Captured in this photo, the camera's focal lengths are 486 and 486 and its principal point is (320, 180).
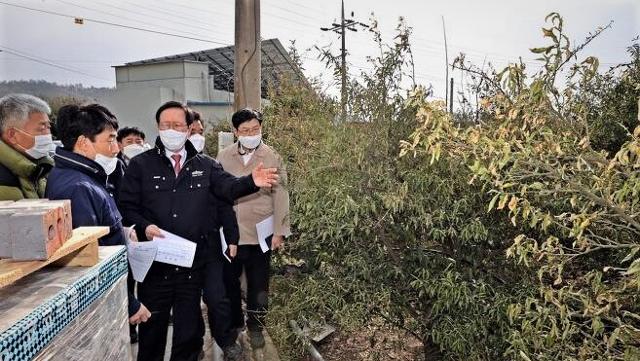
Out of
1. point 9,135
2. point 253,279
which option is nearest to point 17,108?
point 9,135

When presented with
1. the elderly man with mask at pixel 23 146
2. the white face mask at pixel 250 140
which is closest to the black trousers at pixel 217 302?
the white face mask at pixel 250 140

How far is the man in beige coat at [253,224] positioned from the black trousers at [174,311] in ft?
1.73

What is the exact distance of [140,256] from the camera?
2.94m

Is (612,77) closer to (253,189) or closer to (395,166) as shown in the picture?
(395,166)

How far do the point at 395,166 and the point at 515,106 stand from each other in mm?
846

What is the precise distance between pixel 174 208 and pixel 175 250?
0.27 metres

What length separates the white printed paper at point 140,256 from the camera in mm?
2922

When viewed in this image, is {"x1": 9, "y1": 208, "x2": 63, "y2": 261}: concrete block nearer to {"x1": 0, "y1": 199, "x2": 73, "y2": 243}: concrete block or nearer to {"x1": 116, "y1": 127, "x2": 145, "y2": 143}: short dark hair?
{"x1": 0, "y1": 199, "x2": 73, "y2": 243}: concrete block

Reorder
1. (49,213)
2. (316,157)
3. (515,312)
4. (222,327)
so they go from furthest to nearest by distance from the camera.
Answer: (222,327)
(316,157)
(515,312)
(49,213)

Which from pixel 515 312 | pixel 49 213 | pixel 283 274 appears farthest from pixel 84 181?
pixel 283 274

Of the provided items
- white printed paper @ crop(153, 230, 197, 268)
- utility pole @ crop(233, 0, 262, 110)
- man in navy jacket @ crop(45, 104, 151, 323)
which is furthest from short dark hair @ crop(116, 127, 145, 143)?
man in navy jacket @ crop(45, 104, 151, 323)

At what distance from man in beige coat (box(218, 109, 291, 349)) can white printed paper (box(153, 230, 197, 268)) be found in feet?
2.13

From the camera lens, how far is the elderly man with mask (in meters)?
2.61

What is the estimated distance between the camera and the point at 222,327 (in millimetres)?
3469
